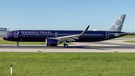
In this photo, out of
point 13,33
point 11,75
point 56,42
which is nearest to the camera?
point 11,75

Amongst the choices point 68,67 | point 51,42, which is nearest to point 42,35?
point 51,42

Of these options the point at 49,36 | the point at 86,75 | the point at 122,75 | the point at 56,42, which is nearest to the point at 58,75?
the point at 86,75

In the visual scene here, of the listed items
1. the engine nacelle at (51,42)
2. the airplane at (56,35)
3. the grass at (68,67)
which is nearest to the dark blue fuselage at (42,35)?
the airplane at (56,35)

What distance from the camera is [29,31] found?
32875mm

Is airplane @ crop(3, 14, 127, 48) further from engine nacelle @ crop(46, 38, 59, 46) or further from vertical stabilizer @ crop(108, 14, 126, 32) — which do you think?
engine nacelle @ crop(46, 38, 59, 46)

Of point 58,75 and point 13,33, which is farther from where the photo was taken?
point 13,33

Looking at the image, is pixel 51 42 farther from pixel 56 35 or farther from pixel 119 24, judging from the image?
pixel 119 24

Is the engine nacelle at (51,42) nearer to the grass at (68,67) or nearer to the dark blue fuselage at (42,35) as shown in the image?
the dark blue fuselage at (42,35)

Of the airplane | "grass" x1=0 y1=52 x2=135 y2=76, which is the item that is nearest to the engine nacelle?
the airplane

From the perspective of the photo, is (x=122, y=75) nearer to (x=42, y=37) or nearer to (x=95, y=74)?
(x=95, y=74)

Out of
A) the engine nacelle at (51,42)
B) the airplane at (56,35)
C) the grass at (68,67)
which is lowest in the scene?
the grass at (68,67)

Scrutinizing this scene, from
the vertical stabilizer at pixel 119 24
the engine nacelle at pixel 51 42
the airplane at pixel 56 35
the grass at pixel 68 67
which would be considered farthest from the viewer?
the vertical stabilizer at pixel 119 24

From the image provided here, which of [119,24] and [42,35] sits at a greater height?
[119,24]

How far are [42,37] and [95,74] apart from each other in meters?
23.9
